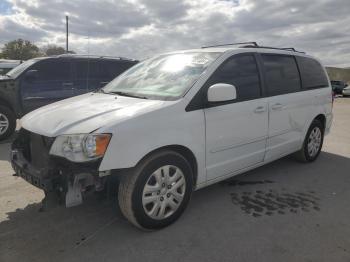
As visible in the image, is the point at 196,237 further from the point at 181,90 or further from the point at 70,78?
the point at 70,78

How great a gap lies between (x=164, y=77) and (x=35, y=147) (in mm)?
1518

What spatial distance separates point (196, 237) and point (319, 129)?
3.48m

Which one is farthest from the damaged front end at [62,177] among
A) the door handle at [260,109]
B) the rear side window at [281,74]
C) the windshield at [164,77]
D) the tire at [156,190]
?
the rear side window at [281,74]

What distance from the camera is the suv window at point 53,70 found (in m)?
8.03

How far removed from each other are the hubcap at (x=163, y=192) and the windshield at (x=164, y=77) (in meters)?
0.74

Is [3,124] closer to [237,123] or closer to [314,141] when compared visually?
[237,123]

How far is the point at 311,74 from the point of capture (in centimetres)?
559

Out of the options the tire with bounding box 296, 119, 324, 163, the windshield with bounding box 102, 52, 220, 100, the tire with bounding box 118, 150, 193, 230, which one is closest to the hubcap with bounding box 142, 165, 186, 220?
the tire with bounding box 118, 150, 193, 230

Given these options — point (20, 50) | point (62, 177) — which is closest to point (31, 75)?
point (62, 177)

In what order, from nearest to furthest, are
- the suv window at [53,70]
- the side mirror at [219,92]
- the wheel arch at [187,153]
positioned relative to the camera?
the wheel arch at [187,153]
the side mirror at [219,92]
the suv window at [53,70]

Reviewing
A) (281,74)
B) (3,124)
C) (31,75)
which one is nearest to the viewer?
(281,74)

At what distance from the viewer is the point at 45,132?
124 inches

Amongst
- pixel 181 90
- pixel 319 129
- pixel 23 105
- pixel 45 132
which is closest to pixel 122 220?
pixel 45 132

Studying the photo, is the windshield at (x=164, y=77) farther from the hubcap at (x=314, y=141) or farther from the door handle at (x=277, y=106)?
the hubcap at (x=314, y=141)
